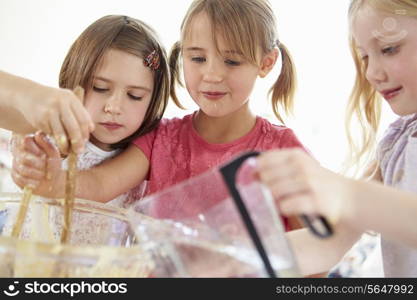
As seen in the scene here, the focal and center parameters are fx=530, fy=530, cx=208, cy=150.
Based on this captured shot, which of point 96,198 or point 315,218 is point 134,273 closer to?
point 315,218

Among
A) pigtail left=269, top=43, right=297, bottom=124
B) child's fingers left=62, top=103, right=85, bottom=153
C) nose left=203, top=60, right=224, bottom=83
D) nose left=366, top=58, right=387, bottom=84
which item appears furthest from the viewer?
pigtail left=269, top=43, right=297, bottom=124

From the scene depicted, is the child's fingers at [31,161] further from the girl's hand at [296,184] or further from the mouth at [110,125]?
the girl's hand at [296,184]

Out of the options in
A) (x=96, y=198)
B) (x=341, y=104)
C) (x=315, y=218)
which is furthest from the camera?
(x=341, y=104)

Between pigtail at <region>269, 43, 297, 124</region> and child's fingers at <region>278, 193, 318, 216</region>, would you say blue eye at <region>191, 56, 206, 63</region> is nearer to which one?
pigtail at <region>269, 43, 297, 124</region>

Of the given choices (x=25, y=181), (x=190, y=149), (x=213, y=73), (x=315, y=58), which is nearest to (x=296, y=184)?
(x=25, y=181)

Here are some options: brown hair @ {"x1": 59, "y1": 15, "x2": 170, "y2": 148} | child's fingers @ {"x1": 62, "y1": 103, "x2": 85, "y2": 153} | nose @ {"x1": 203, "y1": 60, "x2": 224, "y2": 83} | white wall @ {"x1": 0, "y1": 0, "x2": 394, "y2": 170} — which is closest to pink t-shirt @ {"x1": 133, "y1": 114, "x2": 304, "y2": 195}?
brown hair @ {"x1": 59, "y1": 15, "x2": 170, "y2": 148}

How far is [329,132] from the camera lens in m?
1.95

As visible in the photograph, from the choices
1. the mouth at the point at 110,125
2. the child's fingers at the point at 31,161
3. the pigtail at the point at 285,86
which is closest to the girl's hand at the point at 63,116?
the child's fingers at the point at 31,161

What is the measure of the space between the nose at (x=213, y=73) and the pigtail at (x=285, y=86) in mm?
220

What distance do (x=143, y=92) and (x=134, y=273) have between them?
0.61 meters

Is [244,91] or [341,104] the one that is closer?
[244,91]

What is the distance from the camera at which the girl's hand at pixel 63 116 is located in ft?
2.10

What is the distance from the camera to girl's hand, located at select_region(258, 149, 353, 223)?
0.44 meters

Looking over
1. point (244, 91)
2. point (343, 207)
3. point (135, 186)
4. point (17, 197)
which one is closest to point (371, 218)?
point (343, 207)
